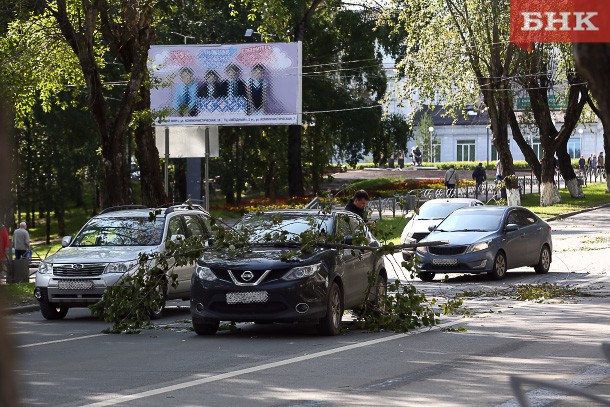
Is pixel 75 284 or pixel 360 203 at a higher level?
pixel 360 203

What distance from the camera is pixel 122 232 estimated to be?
63.8 feet

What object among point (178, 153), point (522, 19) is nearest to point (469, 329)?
point (178, 153)

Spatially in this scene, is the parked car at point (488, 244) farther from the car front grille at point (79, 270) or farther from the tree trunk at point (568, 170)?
the tree trunk at point (568, 170)

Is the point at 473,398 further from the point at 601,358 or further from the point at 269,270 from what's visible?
the point at 269,270

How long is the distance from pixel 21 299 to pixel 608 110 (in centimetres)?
1943

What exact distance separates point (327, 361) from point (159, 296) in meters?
5.08

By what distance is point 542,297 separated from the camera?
19.7 m

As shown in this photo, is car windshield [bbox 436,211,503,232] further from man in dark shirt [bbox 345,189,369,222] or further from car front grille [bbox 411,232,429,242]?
man in dark shirt [bbox 345,189,369,222]

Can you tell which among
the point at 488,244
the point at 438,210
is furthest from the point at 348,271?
the point at 438,210

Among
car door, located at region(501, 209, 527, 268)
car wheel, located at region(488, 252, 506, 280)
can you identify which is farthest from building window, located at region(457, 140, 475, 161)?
car wheel, located at region(488, 252, 506, 280)

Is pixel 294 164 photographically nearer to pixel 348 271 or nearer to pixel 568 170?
pixel 568 170

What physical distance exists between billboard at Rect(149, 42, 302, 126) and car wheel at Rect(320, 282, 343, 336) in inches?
1014

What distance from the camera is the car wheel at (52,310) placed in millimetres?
18688

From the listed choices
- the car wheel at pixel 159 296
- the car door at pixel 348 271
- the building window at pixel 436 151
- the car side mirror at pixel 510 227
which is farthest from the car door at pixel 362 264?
the building window at pixel 436 151
